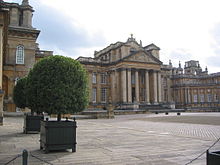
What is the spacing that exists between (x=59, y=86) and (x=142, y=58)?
49.1 metres

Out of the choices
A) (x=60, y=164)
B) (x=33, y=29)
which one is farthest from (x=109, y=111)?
(x=60, y=164)

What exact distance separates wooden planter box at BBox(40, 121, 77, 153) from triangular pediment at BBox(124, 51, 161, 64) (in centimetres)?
4657

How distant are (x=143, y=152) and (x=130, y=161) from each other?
1.26m

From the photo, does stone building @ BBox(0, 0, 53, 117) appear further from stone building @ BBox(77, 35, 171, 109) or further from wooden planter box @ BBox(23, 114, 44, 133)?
wooden planter box @ BBox(23, 114, 44, 133)

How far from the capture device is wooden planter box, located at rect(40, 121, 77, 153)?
6672 mm

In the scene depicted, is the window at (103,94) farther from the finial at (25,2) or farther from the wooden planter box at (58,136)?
the wooden planter box at (58,136)

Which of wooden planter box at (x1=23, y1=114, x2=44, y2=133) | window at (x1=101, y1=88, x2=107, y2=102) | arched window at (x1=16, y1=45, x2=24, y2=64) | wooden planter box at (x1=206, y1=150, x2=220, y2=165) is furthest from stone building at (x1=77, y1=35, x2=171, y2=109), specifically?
wooden planter box at (x1=206, y1=150, x2=220, y2=165)

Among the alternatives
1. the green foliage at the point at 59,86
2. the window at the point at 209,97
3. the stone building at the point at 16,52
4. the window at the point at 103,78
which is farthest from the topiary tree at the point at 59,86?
the window at the point at 209,97

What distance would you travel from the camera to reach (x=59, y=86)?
7.18 m

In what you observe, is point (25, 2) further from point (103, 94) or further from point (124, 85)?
point (103, 94)

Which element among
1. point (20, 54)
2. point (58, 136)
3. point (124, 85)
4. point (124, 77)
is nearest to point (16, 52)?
point (20, 54)

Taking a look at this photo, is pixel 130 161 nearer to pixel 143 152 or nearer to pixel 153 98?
pixel 143 152

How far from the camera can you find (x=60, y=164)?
5410mm

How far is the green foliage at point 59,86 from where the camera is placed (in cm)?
714
